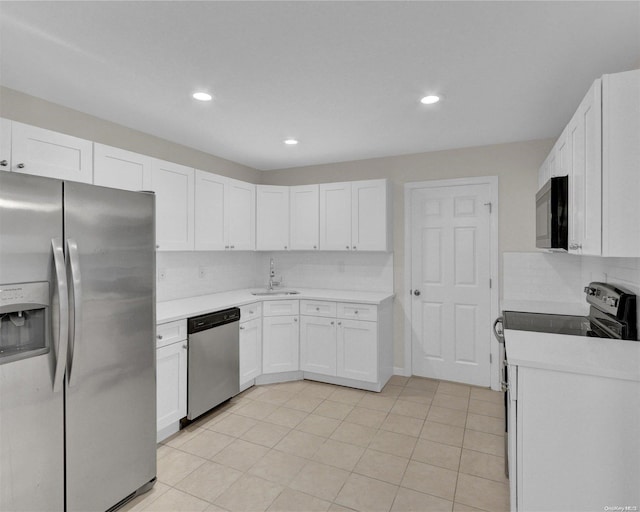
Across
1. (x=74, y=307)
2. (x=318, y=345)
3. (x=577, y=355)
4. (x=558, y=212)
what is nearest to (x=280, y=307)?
(x=318, y=345)

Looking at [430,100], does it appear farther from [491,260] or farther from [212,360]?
[212,360]

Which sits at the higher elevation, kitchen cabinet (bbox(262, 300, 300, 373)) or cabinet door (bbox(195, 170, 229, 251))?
cabinet door (bbox(195, 170, 229, 251))

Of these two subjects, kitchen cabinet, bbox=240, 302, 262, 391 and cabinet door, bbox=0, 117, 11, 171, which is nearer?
cabinet door, bbox=0, 117, 11, 171

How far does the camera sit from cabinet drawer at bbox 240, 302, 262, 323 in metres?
3.44

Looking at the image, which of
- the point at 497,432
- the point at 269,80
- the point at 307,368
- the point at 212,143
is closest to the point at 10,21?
the point at 269,80

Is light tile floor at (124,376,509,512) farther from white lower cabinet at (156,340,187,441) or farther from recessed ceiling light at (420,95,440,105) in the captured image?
recessed ceiling light at (420,95,440,105)

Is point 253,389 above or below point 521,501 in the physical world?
below

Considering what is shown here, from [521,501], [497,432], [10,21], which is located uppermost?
[10,21]

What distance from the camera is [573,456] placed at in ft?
4.65

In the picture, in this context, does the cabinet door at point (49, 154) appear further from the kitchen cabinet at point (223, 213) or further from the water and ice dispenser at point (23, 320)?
the kitchen cabinet at point (223, 213)

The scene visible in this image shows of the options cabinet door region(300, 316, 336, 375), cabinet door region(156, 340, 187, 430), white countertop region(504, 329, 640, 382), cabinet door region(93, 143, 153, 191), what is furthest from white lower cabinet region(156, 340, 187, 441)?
white countertop region(504, 329, 640, 382)

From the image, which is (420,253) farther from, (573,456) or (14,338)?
A: (14,338)

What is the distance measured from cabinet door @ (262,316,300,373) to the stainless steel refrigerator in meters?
1.65

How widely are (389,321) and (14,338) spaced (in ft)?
10.4
